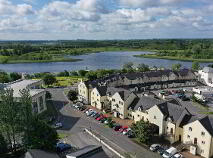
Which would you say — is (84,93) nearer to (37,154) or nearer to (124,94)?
(124,94)

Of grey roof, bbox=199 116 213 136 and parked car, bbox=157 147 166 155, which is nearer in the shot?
grey roof, bbox=199 116 213 136

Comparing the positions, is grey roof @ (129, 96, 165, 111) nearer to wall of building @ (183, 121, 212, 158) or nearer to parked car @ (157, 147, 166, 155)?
wall of building @ (183, 121, 212, 158)

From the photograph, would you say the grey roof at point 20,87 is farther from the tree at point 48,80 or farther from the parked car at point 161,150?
the parked car at point 161,150

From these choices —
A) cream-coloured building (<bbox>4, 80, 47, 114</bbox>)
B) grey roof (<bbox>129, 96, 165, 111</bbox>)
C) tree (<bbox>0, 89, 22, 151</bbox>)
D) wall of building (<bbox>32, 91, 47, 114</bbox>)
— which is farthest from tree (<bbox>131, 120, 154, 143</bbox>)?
wall of building (<bbox>32, 91, 47, 114</bbox>)

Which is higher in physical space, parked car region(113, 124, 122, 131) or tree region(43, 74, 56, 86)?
tree region(43, 74, 56, 86)

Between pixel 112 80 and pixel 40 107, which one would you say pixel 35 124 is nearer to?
pixel 40 107

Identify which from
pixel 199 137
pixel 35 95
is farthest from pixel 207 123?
pixel 35 95

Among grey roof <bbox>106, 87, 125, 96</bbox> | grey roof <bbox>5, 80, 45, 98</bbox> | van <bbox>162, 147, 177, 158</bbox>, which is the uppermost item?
grey roof <bbox>5, 80, 45, 98</bbox>

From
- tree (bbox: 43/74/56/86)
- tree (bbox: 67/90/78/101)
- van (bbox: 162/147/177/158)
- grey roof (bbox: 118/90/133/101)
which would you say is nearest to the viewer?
van (bbox: 162/147/177/158)
